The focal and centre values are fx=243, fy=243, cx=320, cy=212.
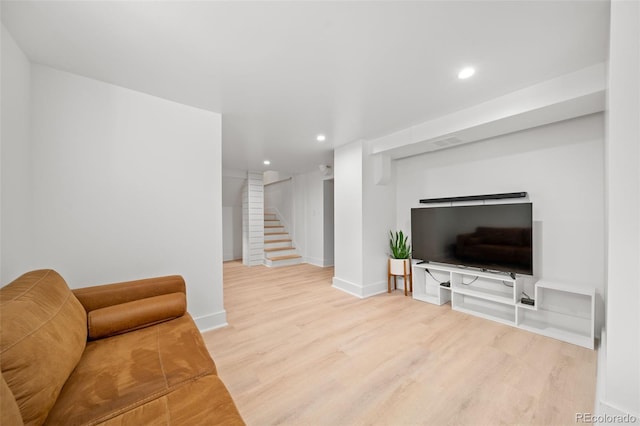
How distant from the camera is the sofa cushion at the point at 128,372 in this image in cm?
95

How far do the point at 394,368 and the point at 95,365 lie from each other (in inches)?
73.7

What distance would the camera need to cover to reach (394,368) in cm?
188

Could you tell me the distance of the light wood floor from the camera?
1.47m

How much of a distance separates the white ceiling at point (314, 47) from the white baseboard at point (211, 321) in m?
2.17

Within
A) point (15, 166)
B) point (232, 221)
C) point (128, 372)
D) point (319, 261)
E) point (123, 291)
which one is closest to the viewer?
point (128, 372)

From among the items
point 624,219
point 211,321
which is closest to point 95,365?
point 211,321

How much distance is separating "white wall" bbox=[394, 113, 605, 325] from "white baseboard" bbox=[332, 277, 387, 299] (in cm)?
182

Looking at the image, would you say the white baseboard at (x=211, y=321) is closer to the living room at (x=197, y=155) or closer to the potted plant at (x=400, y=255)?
the living room at (x=197, y=155)

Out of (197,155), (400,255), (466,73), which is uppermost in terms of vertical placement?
(466,73)

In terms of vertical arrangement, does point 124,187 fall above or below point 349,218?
above

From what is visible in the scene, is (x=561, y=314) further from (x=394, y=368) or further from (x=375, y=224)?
(x=375, y=224)

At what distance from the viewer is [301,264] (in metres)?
6.09

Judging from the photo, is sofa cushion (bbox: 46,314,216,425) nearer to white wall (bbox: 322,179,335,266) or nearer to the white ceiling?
the white ceiling

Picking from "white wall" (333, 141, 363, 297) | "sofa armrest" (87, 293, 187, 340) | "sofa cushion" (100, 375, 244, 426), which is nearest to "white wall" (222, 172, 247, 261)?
"white wall" (333, 141, 363, 297)
